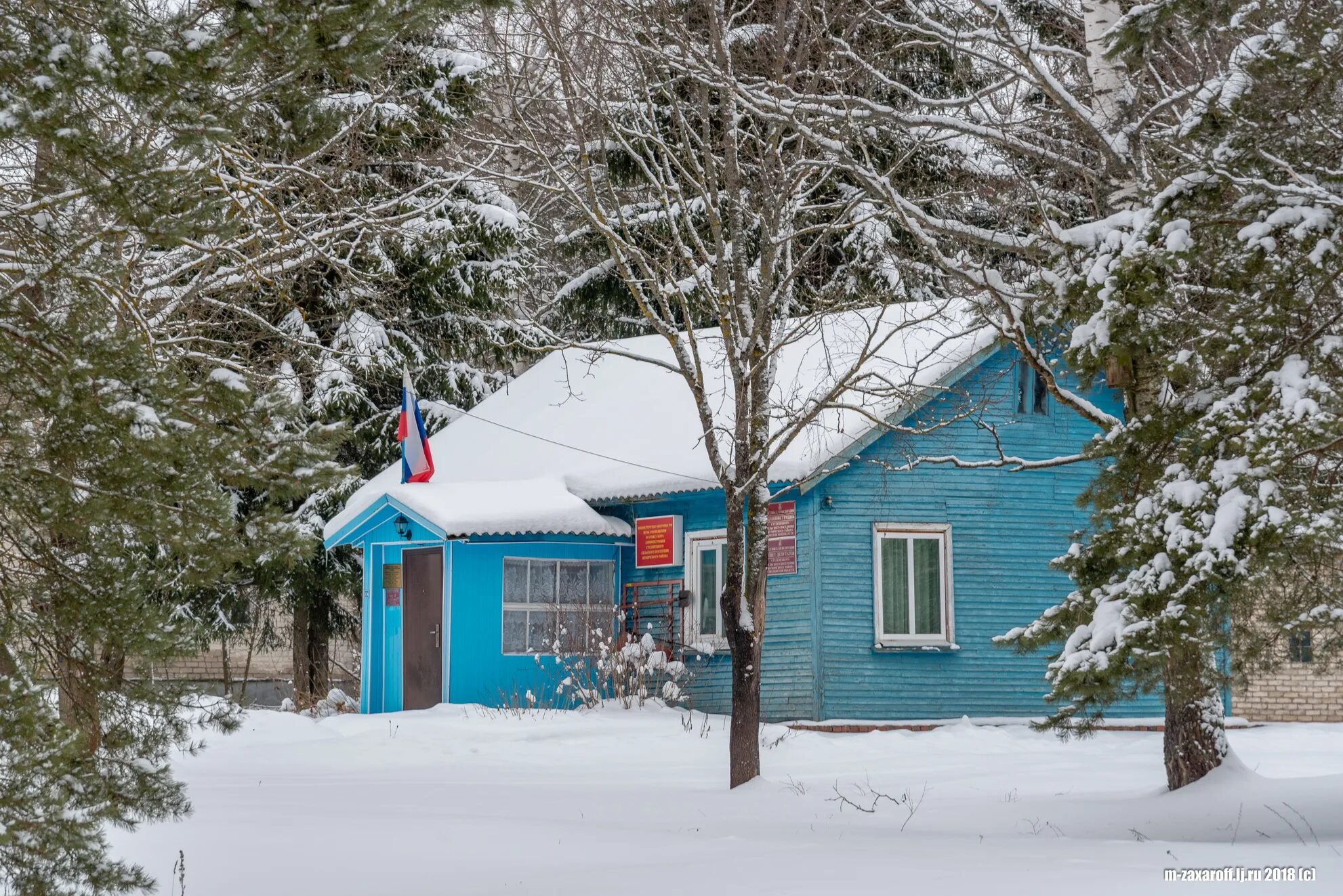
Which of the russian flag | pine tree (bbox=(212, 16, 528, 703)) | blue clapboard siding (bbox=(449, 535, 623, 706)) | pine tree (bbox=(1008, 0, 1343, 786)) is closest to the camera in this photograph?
pine tree (bbox=(1008, 0, 1343, 786))

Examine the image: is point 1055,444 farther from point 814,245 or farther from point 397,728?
point 397,728

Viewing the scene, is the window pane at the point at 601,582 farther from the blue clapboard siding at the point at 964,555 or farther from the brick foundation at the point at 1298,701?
the brick foundation at the point at 1298,701

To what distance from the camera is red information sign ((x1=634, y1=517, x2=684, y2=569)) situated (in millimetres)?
17562

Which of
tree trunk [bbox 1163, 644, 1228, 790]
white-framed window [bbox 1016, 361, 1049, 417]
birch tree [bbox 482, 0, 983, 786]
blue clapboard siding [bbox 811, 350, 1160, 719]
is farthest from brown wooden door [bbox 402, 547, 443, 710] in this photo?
tree trunk [bbox 1163, 644, 1228, 790]

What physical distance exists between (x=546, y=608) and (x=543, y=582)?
0.34 metres

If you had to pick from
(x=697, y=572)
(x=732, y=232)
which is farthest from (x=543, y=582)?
(x=732, y=232)

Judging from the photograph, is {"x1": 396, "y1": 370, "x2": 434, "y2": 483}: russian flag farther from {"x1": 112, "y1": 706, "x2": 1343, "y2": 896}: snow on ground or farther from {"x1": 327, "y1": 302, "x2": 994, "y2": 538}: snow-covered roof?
{"x1": 112, "y1": 706, "x2": 1343, "y2": 896}: snow on ground

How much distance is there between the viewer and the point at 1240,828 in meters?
8.19

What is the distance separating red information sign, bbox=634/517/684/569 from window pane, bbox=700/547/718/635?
1.11 ft

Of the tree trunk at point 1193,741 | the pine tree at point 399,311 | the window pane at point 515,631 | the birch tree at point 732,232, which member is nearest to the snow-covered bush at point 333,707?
the pine tree at point 399,311

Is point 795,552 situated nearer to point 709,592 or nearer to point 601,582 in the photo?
point 709,592

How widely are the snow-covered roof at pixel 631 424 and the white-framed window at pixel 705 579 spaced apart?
0.90 meters

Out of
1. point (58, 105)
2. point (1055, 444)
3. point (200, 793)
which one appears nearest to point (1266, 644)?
point (58, 105)

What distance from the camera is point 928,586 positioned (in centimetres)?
1684
